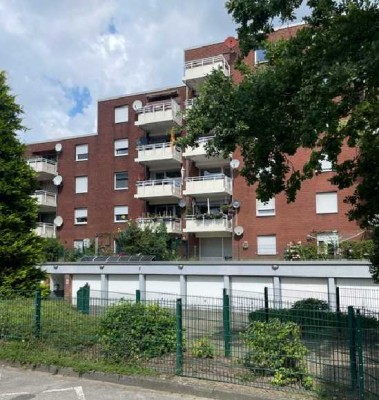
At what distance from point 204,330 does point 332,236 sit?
2228 cm

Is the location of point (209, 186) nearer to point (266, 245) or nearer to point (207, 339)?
point (266, 245)

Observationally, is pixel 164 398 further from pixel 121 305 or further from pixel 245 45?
pixel 245 45

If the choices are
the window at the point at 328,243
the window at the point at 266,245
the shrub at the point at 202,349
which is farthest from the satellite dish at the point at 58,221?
the shrub at the point at 202,349

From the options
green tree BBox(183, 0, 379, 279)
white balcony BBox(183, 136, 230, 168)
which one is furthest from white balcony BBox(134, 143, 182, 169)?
green tree BBox(183, 0, 379, 279)

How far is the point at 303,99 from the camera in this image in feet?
25.8

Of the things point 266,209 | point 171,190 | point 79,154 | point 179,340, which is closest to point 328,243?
point 266,209

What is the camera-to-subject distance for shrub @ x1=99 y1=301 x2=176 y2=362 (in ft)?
27.1

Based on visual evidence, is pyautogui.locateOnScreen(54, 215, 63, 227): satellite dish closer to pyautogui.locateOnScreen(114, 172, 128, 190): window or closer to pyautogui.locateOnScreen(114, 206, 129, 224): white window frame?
pyautogui.locateOnScreen(114, 206, 129, 224): white window frame

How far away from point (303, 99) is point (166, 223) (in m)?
26.2

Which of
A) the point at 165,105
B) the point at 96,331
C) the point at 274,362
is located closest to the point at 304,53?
the point at 274,362

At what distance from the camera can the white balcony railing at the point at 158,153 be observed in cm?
3481

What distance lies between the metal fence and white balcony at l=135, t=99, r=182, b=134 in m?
26.0

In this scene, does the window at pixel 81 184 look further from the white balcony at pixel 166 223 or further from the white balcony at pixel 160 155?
the white balcony at pixel 166 223

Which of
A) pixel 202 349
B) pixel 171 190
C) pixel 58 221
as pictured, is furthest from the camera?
pixel 58 221
